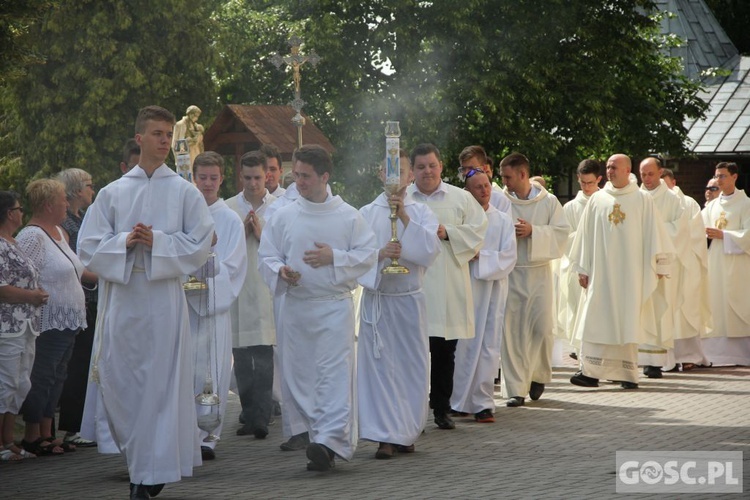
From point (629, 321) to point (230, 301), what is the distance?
17.9 ft

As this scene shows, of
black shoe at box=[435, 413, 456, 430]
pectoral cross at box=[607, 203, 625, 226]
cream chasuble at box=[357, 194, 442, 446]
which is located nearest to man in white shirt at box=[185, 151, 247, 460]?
cream chasuble at box=[357, 194, 442, 446]

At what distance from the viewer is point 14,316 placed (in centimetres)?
980

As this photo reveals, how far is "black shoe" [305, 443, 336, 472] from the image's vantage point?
900 centimetres

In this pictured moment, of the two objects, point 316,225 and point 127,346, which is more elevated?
point 316,225

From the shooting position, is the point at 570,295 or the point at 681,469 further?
the point at 570,295

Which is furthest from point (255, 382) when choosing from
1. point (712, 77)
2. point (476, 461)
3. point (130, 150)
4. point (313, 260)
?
point (712, 77)

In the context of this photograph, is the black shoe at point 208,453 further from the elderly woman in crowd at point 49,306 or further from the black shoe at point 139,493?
the black shoe at point 139,493

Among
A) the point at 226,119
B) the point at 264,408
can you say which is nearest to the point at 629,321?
the point at 264,408

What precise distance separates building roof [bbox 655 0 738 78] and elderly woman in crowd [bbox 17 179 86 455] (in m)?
33.9

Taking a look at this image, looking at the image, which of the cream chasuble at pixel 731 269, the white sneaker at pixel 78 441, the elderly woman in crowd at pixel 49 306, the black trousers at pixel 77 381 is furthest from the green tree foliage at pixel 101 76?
the elderly woman in crowd at pixel 49 306

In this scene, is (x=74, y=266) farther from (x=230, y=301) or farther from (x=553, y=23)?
(x=553, y=23)

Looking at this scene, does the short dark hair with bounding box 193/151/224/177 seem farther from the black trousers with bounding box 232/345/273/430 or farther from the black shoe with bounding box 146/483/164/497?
the black shoe with bounding box 146/483/164/497

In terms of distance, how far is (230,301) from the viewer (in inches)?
400

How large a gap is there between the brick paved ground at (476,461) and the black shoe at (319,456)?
0.08m
